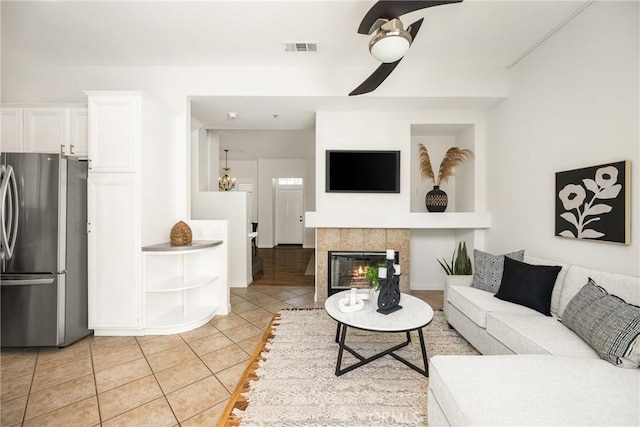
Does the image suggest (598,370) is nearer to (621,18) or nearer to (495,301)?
(495,301)

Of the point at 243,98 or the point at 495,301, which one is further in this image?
the point at 243,98

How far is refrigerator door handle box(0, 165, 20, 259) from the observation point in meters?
2.30

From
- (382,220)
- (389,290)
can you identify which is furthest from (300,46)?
(389,290)

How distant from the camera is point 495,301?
2414 mm

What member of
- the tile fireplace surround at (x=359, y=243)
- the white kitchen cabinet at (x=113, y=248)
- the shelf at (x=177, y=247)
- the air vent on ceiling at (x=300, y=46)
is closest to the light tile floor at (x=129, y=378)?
the white kitchen cabinet at (x=113, y=248)

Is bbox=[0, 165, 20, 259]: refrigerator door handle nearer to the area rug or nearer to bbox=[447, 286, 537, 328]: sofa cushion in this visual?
the area rug

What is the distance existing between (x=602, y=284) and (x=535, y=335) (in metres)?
0.63

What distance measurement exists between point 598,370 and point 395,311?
3.72 feet

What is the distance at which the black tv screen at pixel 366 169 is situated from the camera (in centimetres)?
377

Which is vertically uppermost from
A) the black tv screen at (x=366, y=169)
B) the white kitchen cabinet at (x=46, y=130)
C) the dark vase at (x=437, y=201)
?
the white kitchen cabinet at (x=46, y=130)

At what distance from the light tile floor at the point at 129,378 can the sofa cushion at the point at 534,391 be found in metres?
1.38

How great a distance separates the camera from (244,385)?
1928 millimetres

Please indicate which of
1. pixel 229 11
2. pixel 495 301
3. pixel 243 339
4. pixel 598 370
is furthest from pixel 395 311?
pixel 229 11

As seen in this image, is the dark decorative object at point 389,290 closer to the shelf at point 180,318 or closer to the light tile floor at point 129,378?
the light tile floor at point 129,378
